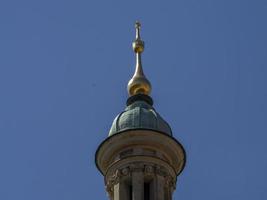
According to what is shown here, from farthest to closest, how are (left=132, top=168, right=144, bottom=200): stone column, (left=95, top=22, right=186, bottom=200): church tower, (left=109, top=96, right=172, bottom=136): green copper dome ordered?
(left=109, top=96, right=172, bottom=136): green copper dome
(left=95, top=22, right=186, bottom=200): church tower
(left=132, top=168, right=144, bottom=200): stone column

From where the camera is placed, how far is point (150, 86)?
4528cm

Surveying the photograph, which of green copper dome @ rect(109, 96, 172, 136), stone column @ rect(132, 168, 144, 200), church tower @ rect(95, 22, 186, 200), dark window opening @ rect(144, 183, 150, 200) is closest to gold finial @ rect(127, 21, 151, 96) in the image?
green copper dome @ rect(109, 96, 172, 136)

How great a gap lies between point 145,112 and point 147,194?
4.19 m

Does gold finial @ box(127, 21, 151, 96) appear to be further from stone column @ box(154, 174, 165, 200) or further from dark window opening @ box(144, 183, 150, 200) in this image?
dark window opening @ box(144, 183, 150, 200)

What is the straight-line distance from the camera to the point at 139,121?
138ft

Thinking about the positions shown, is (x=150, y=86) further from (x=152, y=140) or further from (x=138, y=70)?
(x=152, y=140)

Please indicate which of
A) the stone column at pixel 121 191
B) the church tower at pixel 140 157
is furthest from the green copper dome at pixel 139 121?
the stone column at pixel 121 191

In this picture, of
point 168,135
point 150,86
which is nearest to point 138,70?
point 150,86

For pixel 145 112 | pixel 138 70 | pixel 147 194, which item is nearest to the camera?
pixel 147 194

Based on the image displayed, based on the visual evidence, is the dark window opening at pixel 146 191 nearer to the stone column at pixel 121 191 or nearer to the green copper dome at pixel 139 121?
the stone column at pixel 121 191

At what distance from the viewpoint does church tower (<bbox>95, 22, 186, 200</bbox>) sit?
132 feet

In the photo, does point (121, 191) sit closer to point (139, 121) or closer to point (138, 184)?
point (138, 184)

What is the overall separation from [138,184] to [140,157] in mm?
1539

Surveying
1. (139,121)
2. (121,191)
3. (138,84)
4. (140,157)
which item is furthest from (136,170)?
(138,84)
